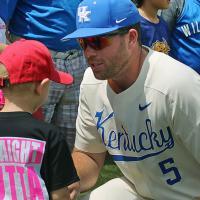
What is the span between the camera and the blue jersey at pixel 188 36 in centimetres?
489

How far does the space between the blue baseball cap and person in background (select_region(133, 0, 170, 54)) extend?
174 centimetres

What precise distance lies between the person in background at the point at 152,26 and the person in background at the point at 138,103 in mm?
1497

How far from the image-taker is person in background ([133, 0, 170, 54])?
15.1ft

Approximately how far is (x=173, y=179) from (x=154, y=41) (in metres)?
1.78

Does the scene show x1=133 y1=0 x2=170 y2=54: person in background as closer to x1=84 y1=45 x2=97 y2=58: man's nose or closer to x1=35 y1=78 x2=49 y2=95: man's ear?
x1=84 y1=45 x2=97 y2=58: man's nose

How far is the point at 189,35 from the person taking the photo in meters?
4.95

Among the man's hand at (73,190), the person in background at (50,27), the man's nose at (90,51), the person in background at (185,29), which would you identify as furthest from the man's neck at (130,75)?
the person in background at (185,29)

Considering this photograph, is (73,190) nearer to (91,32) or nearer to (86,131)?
(86,131)

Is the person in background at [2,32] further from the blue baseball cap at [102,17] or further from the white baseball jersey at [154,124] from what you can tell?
the blue baseball cap at [102,17]

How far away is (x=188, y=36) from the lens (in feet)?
16.3

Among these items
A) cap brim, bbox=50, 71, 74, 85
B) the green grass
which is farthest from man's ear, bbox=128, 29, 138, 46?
the green grass

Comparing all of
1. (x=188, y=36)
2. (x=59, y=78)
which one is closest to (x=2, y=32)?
(x=188, y=36)

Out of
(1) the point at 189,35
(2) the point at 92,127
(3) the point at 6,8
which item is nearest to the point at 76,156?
(2) the point at 92,127

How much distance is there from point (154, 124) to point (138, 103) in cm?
12
